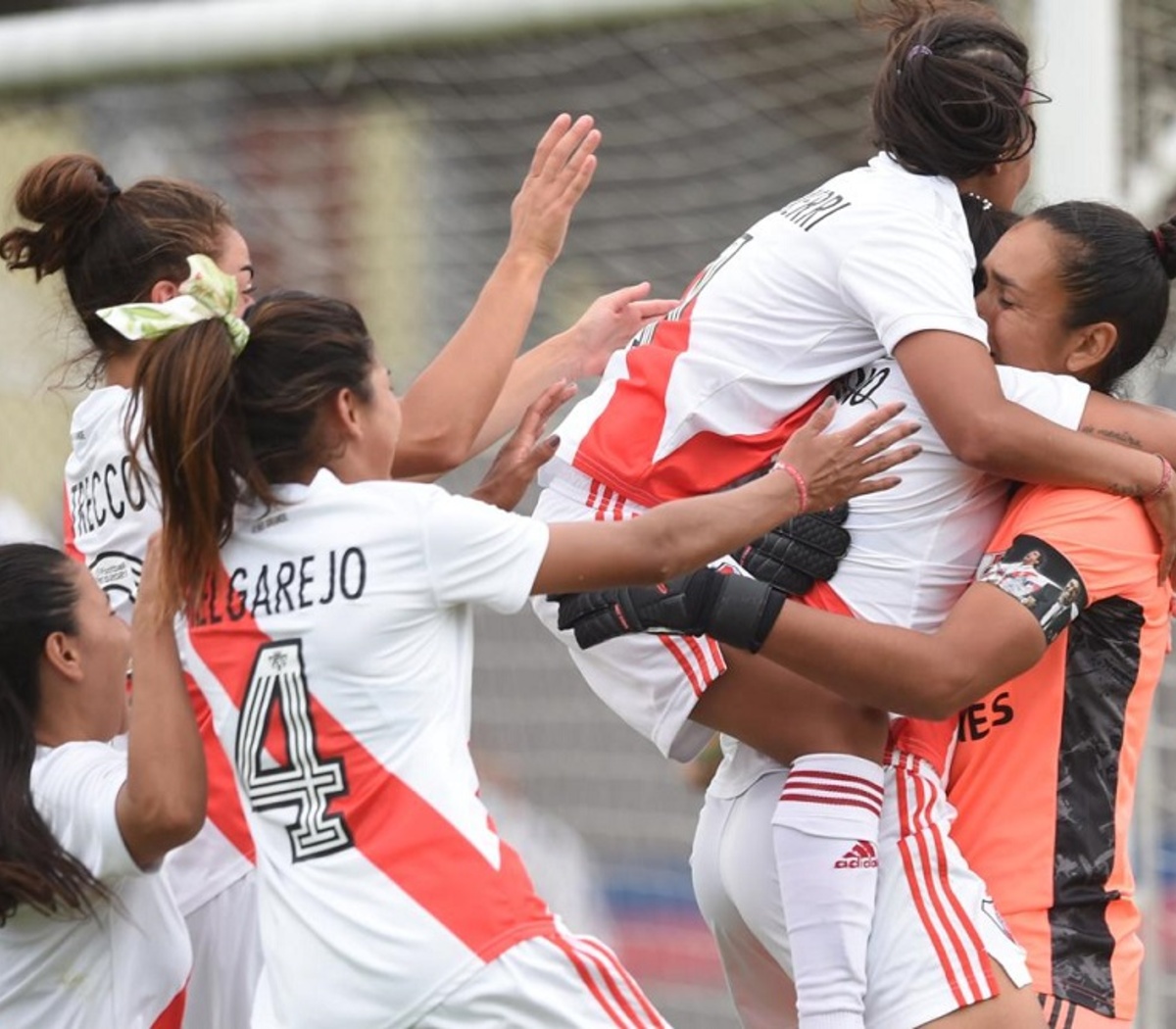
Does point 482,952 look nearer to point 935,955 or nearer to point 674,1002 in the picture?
point 935,955

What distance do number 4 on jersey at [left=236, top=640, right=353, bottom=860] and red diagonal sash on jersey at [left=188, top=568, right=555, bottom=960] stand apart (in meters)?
0.01

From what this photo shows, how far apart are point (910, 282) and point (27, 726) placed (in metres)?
1.40

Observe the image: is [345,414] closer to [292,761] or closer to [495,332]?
[292,761]

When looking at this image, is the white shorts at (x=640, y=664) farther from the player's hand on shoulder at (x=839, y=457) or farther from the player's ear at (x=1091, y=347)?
the player's ear at (x=1091, y=347)

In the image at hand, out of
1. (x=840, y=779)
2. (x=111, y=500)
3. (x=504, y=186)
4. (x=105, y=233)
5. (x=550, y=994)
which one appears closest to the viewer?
(x=550, y=994)

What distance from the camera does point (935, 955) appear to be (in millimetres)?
2980

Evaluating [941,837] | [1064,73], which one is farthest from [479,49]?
[941,837]

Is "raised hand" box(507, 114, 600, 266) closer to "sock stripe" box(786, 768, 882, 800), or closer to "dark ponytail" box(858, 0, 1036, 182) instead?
"dark ponytail" box(858, 0, 1036, 182)

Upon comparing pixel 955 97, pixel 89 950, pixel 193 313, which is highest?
pixel 955 97

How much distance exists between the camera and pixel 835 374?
3.17 metres

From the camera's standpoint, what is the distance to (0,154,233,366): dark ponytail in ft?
11.1

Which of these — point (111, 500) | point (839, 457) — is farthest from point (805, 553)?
point (111, 500)

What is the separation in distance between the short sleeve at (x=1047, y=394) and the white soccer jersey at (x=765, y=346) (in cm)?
17

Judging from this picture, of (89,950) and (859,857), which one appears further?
(89,950)
